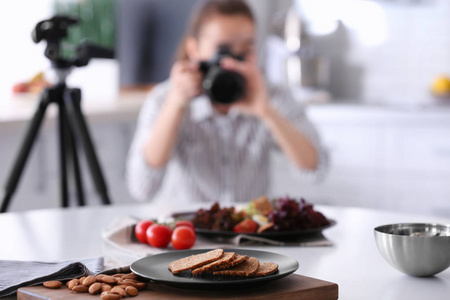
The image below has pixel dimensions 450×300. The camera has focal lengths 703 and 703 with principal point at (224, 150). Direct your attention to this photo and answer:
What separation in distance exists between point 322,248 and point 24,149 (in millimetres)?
884

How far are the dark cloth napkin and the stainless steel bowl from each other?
408 mm

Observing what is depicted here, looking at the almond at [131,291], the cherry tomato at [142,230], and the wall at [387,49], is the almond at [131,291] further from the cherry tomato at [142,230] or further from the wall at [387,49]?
the wall at [387,49]

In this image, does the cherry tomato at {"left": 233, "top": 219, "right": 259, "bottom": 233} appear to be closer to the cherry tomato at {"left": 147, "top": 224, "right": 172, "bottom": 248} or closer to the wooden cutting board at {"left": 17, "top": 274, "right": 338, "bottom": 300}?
the cherry tomato at {"left": 147, "top": 224, "right": 172, "bottom": 248}

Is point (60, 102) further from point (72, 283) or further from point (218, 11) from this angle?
point (72, 283)

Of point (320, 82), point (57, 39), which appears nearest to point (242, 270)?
point (57, 39)

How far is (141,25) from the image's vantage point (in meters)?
4.04

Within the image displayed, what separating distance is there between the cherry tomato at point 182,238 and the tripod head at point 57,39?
2.31 ft

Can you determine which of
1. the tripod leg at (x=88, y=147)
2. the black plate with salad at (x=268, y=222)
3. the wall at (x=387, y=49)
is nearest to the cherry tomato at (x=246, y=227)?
the black plate with salad at (x=268, y=222)

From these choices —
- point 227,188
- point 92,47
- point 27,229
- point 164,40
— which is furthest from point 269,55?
point 27,229

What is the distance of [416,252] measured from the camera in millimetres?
983

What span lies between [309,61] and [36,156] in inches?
73.4

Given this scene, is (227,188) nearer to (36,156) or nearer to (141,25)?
(36,156)

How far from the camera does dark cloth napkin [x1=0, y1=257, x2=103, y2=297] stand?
876mm

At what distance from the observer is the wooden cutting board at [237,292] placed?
0.82 m
